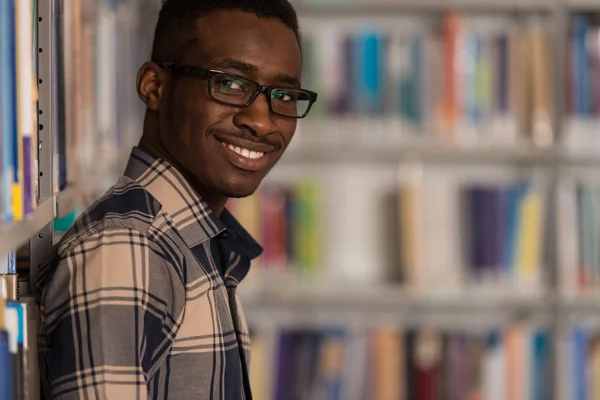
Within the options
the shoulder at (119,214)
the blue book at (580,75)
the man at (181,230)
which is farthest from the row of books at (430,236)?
the shoulder at (119,214)

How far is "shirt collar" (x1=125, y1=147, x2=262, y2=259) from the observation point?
999 mm

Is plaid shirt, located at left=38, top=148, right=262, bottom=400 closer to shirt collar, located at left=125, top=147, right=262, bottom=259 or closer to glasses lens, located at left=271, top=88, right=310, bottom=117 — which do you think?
shirt collar, located at left=125, top=147, right=262, bottom=259

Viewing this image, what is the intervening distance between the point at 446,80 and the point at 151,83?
1.65 metres

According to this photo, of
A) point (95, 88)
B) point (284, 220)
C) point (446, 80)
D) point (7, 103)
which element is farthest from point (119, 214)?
point (446, 80)

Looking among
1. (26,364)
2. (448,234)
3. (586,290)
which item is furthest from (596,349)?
(26,364)

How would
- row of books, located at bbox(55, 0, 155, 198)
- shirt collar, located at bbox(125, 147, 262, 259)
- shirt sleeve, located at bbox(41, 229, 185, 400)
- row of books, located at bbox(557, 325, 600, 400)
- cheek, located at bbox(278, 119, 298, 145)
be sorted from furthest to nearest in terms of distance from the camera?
row of books, located at bbox(557, 325, 600, 400)
row of books, located at bbox(55, 0, 155, 198)
cheek, located at bbox(278, 119, 298, 145)
shirt collar, located at bbox(125, 147, 262, 259)
shirt sleeve, located at bbox(41, 229, 185, 400)

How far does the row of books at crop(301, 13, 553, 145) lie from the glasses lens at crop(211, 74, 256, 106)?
1.60 meters

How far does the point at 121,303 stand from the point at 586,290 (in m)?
2.03

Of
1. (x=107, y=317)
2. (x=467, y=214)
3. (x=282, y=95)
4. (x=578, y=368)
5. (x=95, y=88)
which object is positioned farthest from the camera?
(x=467, y=214)

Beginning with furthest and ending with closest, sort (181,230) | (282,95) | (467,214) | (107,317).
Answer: (467,214)
(282,95)
(181,230)
(107,317)

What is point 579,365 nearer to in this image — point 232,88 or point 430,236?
point 430,236

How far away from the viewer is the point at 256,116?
3.45ft

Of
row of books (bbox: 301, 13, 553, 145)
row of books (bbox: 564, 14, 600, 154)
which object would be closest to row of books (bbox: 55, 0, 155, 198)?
row of books (bbox: 301, 13, 553, 145)

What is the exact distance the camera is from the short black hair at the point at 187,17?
1.06 m
